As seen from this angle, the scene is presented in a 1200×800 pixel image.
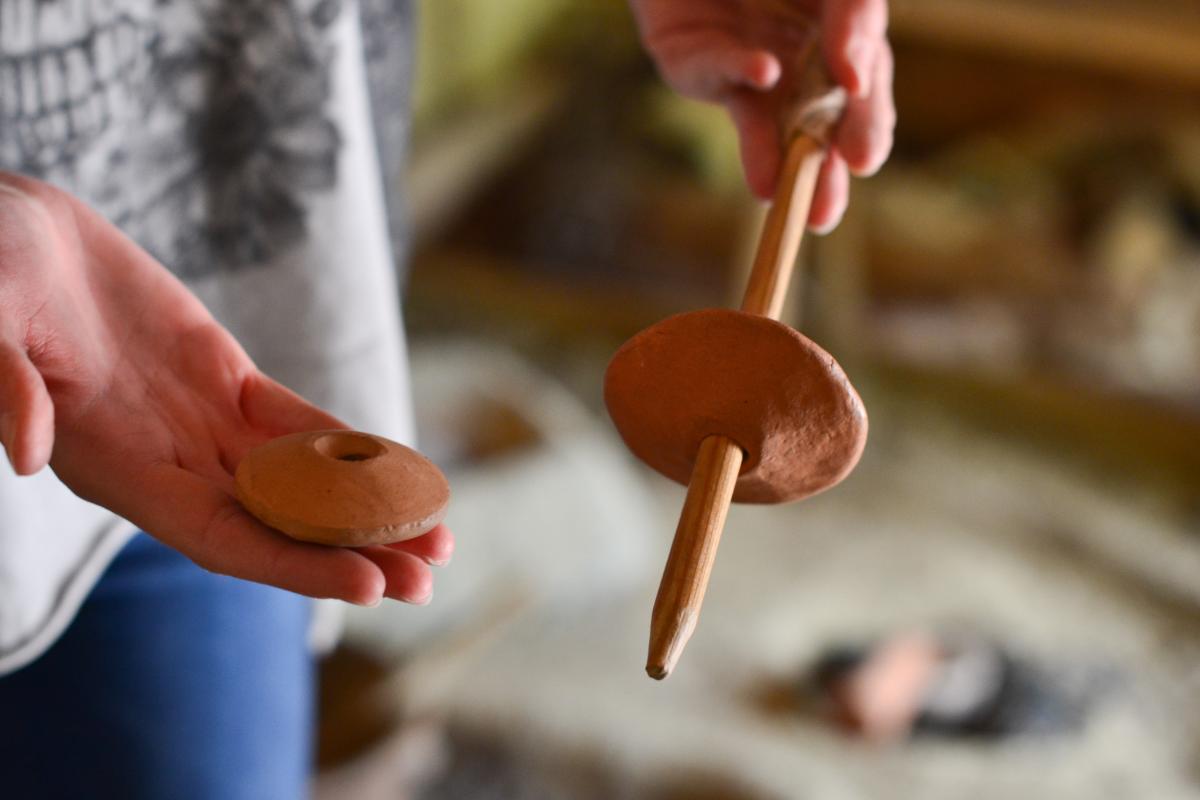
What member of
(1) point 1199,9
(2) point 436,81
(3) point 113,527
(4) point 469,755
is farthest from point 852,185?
(3) point 113,527

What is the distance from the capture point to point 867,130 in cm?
57

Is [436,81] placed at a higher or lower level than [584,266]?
higher

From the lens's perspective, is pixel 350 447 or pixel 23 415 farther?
pixel 350 447

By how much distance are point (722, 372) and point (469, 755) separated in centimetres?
103

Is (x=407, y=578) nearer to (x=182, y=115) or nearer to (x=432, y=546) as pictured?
(x=432, y=546)

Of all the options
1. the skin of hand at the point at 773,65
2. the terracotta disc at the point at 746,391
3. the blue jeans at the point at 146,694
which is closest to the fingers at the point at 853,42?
the skin of hand at the point at 773,65

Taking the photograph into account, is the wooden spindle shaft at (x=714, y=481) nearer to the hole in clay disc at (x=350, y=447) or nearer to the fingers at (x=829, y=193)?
the fingers at (x=829, y=193)

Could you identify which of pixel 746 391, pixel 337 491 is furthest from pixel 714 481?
pixel 337 491

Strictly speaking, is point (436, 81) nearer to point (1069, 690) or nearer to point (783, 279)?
point (1069, 690)

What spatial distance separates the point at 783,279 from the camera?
52 centimetres

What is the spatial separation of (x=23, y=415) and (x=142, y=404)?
104 millimetres

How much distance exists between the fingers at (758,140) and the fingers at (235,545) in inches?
12.1

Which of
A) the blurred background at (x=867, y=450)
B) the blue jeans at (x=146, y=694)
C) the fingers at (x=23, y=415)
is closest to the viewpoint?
the fingers at (x=23, y=415)

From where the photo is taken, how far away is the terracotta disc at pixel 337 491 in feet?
1.36
